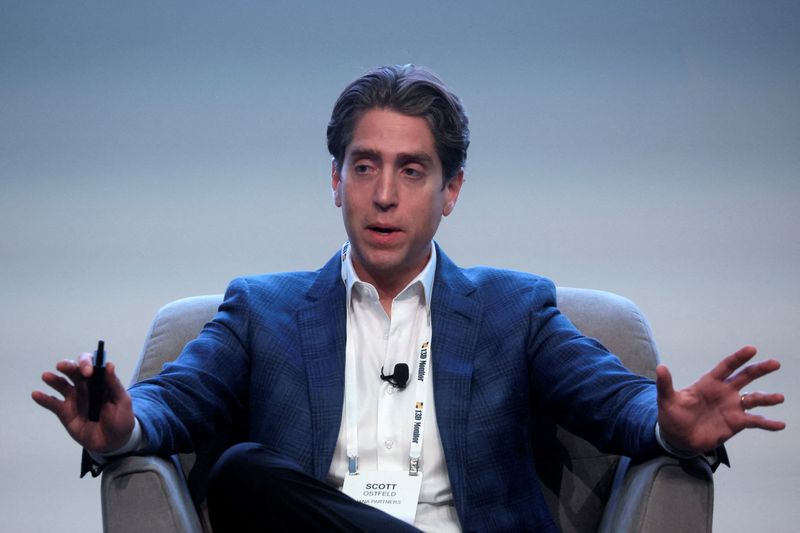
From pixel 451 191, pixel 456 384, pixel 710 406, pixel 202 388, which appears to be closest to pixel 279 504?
pixel 202 388

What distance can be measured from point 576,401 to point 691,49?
1.64 m

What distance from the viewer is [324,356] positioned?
245cm

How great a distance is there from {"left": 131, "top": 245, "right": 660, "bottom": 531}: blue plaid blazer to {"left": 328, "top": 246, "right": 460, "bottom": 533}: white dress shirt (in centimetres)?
4

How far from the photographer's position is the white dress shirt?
7.74 ft

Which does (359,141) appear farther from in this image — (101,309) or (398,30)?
(101,309)

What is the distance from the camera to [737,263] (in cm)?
358

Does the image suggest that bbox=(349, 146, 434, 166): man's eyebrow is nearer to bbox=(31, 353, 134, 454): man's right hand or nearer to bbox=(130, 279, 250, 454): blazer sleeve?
bbox=(130, 279, 250, 454): blazer sleeve

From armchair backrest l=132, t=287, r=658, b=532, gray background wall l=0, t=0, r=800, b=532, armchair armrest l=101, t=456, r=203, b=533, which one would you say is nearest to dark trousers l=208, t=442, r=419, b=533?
armchair armrest l=101, t=456, r=203, b=533

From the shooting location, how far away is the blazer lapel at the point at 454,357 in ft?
7.65

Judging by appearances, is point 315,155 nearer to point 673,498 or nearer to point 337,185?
point 337,185

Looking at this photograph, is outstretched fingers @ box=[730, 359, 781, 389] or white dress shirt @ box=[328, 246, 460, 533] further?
white dress shirt @ box=[328, 246, 460, 533]

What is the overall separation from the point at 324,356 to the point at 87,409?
0.62 meters

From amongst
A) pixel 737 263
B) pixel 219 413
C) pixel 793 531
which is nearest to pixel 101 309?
pixel 219 413

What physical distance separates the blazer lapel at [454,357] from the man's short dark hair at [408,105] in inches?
10.6
